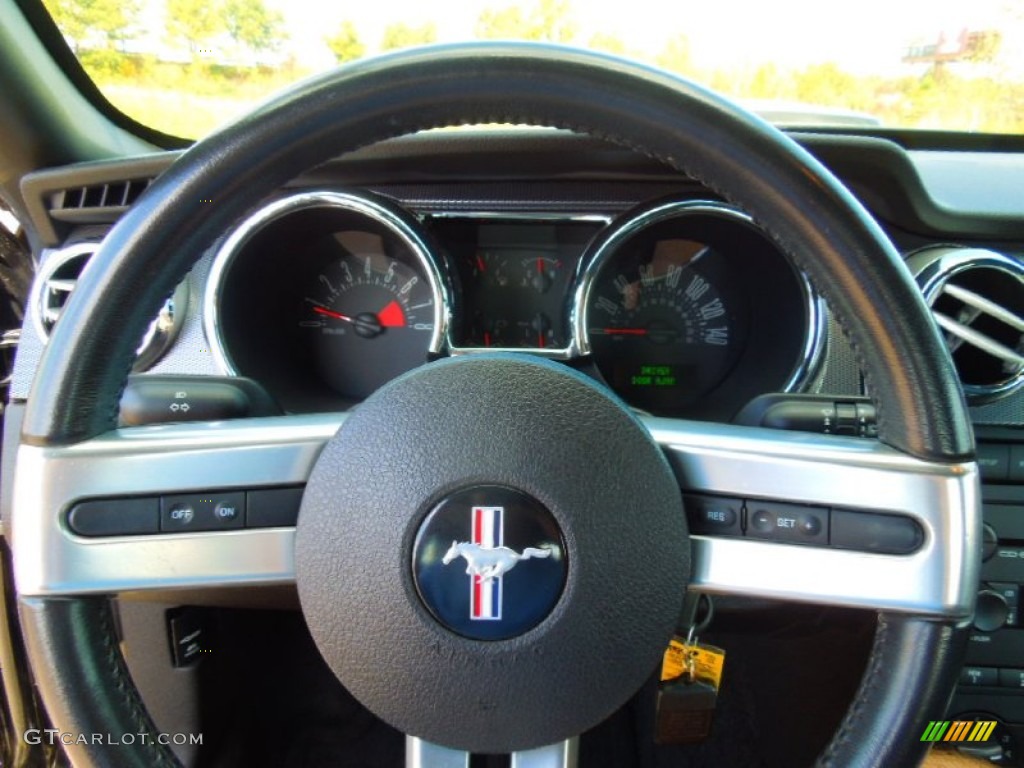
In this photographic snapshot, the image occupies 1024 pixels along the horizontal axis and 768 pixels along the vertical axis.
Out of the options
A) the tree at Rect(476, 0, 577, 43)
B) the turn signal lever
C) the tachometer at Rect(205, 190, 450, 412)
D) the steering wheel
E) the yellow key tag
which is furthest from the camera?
the tachometer at Rect(205, 190, 450, 412)

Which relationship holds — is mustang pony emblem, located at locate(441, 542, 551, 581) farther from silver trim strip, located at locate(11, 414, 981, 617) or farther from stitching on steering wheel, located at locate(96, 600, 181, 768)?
stitching on steering wheel, located at locate(96, 600, 181, 768)

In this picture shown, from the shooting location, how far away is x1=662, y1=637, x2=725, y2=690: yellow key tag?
1.31 m

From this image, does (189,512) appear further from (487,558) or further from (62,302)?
(62,302)

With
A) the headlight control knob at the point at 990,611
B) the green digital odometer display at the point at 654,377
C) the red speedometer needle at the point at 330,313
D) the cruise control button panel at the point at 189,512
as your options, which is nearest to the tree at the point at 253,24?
the red speedometer needle at the point at 330,313

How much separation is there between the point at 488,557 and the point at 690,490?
233 mm

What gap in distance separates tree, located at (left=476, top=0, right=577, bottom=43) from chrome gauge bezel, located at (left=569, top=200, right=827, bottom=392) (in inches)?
15.0

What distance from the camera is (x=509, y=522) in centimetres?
81

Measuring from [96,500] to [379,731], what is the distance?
4.16 feet

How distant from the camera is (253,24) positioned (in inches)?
69.2

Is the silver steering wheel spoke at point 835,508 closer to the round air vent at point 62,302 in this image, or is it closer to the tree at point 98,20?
the round air vent at point 62,302

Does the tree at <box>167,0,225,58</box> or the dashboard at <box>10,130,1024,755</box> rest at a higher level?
the tree at <box>167,0,225,58</box>

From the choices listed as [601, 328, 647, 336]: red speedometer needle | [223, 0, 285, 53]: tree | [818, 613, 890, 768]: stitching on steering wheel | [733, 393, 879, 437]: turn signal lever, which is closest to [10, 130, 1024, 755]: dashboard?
[601, 328, 647, 336]: red speedometer needle

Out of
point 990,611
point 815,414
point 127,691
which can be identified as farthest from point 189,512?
point 990,611

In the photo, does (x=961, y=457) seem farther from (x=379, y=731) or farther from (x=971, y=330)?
(x=379, y=731)
